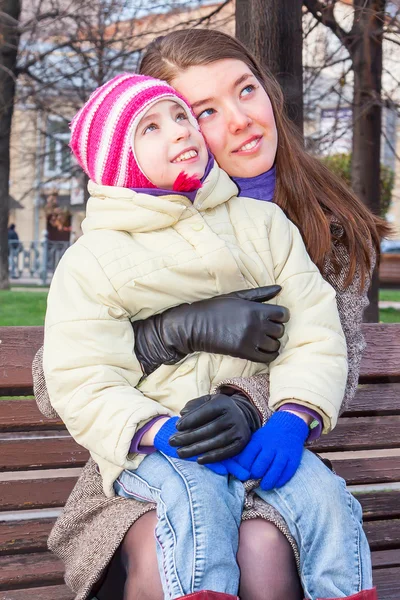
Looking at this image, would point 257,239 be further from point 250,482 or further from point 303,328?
point 250,482

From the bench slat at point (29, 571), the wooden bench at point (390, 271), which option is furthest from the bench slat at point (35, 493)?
the wooden bench at point (390, 271)

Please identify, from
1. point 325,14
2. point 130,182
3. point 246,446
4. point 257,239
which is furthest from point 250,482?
point 325,14

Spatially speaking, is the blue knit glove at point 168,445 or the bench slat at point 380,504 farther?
the bench slat at point 380,504

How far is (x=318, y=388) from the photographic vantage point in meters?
2.27

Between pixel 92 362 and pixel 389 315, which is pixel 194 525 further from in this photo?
pixel 389 315

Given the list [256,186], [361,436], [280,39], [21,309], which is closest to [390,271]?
[21,309]

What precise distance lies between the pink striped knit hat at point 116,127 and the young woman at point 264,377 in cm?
25

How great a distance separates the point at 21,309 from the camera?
9.88 meters

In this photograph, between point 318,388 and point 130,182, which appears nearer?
→ point 318,388

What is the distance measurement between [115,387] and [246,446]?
355 mm

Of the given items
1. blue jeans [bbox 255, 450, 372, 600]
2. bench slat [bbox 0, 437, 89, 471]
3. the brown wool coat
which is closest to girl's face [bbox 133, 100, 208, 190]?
the brown wool coat

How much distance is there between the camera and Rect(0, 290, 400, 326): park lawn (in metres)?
8.83

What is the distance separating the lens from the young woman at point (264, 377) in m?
2.09

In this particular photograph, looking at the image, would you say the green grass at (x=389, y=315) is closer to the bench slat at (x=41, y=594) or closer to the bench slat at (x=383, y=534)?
the bench slat at (x=383, y=534)
